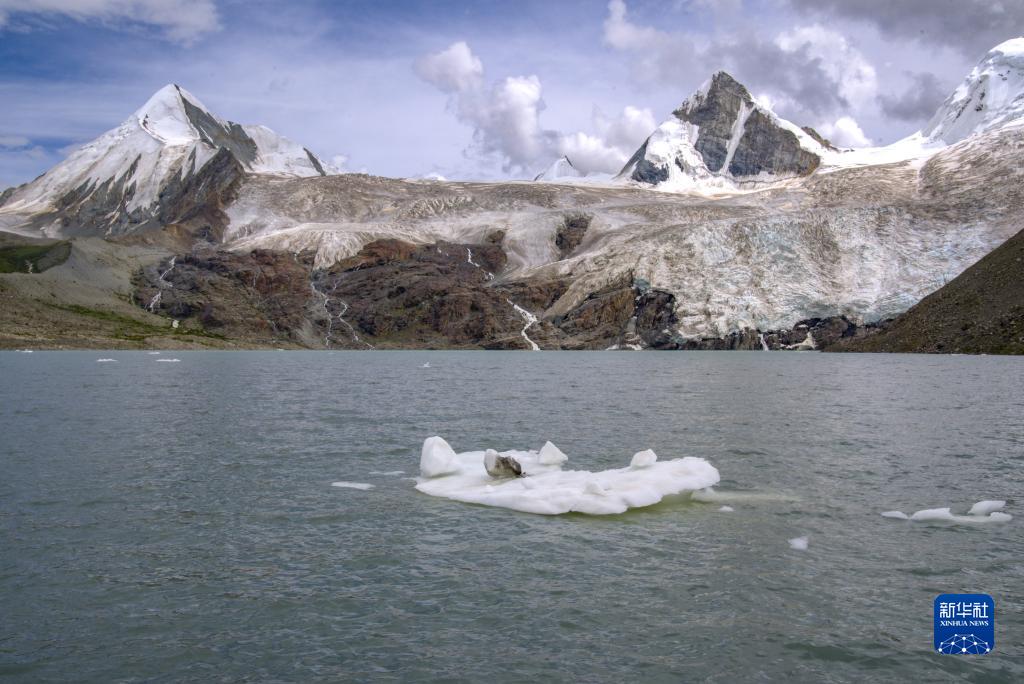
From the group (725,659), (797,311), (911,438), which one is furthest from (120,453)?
(797,311)

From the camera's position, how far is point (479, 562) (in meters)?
16.4

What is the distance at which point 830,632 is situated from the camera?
12.9 metres

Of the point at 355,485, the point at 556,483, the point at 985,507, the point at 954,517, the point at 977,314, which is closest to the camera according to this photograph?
the point at 954,517

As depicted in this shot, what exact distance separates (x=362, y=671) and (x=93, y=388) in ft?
175

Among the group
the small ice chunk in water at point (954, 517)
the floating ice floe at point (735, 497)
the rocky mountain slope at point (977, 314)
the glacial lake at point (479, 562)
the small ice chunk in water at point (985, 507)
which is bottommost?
the glacial lake at point (479, 562)

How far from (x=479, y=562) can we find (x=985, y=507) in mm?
A: 13520

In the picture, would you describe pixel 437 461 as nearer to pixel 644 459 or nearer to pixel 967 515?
pixel 644 459

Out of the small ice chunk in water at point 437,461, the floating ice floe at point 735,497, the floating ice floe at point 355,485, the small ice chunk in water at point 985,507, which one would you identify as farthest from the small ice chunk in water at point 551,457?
the small ice chunk in water at point 985,507

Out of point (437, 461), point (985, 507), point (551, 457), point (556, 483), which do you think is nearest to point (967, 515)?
point (985, 507)

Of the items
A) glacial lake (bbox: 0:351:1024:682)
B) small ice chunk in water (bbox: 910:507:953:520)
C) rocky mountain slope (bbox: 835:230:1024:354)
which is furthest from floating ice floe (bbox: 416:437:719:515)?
rocky mountain slope (bbox: 835:230:1024:354)

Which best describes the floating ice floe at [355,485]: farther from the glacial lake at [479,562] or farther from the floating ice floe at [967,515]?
the floating ice floe at [967,515]

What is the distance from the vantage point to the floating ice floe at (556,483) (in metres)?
20.9

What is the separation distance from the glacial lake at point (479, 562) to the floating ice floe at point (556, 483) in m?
0.70

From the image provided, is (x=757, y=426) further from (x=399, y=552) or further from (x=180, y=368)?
(x=180, y=368)
